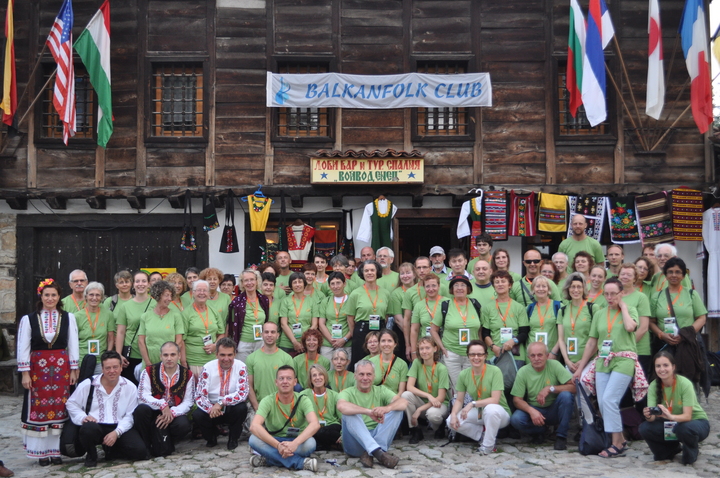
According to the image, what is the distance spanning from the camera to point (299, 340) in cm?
869

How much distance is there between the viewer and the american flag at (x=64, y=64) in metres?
11.1

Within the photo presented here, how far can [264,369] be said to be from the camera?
777 centimetres

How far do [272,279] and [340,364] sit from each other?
5.44 feet

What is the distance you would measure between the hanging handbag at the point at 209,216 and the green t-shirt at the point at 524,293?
536 centimetres

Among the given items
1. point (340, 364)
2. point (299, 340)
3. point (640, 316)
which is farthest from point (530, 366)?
point (299, 340)

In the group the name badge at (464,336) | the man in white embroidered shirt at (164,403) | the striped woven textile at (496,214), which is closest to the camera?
the man in white embroidered shirt at (164,403)

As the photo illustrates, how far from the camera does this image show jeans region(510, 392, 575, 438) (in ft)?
24.3

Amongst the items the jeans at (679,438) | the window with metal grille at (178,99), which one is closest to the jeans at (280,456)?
the jeans at (679,438)

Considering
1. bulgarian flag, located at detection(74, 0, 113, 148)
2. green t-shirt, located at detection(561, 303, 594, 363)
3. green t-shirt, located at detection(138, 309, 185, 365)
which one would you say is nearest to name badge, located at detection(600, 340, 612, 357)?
green t-shirt, located at detection(561, 303, 594, 363)

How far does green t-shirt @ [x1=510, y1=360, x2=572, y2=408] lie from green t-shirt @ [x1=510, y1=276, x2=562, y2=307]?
2.85 ft

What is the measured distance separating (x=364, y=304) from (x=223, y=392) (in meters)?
1.93

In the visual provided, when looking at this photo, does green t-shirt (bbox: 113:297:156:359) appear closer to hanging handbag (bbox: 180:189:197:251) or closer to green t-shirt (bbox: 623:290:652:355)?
hanging handbag (bbox: 180:189:197:251)

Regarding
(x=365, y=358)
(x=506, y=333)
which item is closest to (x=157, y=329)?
(x=365, y=358)

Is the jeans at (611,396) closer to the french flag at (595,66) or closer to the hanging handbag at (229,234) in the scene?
the french flag at (595,66)
